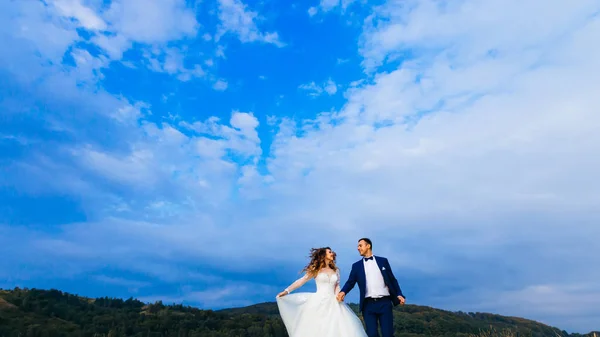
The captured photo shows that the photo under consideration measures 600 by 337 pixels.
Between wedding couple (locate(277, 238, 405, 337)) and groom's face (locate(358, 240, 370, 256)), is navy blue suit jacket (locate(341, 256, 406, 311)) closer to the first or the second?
wedding couple (locate(277, 238, 405, 337))

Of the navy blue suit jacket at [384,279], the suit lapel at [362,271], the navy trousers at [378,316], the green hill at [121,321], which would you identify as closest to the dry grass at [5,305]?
the green hill at [121,321]

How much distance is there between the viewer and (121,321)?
29.4 metres

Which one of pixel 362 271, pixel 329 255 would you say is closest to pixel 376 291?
pixel 362 271

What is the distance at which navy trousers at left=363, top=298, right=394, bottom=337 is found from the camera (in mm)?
9117

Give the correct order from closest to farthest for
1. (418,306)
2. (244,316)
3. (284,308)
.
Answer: (284,308) → (244,316) → (418,306)

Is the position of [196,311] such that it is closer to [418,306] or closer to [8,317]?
[8,317]

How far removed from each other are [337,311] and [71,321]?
24.8 metres

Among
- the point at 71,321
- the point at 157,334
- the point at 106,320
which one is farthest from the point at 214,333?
the point at 71,321

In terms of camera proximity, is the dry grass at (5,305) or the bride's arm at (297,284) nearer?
the bride's arm at (297,284)

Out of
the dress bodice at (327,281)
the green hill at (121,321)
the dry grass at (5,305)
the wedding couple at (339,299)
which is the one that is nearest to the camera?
the wedding couple at (339,299)

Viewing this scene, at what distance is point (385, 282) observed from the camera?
926 centimetres

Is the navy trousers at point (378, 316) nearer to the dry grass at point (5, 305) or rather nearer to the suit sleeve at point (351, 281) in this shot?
the suit sleeve at point (351, 281)

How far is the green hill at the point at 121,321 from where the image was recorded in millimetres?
26359

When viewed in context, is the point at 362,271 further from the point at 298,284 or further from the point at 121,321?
the point at 121,321
